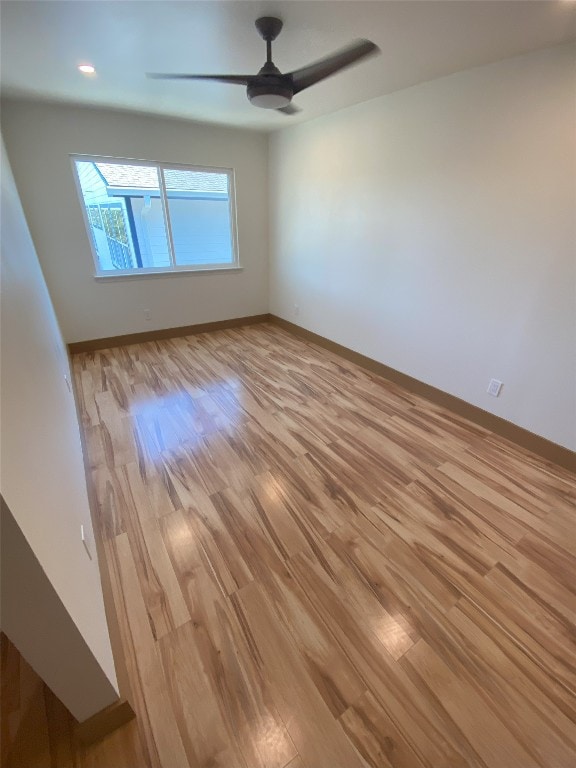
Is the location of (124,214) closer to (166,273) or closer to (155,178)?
(155,178)

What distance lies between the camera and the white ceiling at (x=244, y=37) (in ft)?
5.00

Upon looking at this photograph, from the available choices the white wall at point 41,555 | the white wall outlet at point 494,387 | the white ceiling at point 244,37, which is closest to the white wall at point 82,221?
the white ceiling at point 244,37

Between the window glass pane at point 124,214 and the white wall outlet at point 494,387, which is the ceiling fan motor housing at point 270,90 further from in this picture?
the window glass pane at point 124,214

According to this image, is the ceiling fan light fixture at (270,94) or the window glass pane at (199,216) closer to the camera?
the ceiling fan light fixture at (270,94)

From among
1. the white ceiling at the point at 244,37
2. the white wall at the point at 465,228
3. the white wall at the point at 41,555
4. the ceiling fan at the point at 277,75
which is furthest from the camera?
the white wall at the point at 465,228

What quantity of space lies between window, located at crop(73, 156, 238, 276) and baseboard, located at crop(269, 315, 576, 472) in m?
2.08

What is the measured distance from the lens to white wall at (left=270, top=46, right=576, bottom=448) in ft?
6.56

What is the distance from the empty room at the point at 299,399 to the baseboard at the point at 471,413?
0.02 meters


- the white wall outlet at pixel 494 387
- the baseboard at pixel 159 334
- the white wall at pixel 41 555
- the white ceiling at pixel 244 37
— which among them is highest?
the white ceiling at pixel 244 37

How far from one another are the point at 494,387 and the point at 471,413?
296 mm

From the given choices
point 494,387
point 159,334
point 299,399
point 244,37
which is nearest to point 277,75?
point 244,37

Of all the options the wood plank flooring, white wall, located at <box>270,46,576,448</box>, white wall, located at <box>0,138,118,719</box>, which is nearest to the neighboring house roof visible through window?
white wall, located at <box>270,46,576,448</box>

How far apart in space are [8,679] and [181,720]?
0.65 m

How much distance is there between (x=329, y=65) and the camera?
166cm
